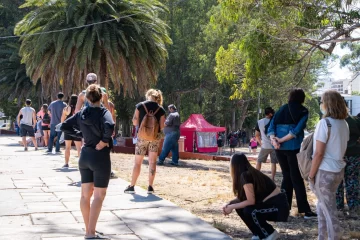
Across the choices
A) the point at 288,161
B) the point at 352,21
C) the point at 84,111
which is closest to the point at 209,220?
the point at 288,161

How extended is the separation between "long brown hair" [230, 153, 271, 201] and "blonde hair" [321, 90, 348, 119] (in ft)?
3.03

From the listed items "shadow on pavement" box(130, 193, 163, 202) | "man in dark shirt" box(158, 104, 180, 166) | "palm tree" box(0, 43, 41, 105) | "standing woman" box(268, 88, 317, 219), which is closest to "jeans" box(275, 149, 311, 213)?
"standing woman" box(268, 88, 317, 219)

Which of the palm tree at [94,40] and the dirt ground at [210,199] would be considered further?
the palm tree at [94,40]

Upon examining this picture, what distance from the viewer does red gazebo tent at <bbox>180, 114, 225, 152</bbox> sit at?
105 feet

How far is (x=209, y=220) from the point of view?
269 inches

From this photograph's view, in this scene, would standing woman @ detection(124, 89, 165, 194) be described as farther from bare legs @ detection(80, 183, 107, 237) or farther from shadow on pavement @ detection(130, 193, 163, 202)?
bare legs @ detection(80, 183, 107, 237)

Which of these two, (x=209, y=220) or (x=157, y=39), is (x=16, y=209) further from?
(x=157, y=39)

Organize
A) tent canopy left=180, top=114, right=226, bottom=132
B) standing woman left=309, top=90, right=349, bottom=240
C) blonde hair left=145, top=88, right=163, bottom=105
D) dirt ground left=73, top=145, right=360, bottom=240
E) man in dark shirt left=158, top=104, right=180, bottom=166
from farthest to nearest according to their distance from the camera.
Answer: tent canopy left=180, top=114, right=226, bottom=132, man in dark shirt left=158, top=104, right=180, bottom=166, blonde hair left=145, top=88, right=163, bottom=105, dirt ground left=73, top=145, right=360, bottom=240, standing woman left=309, top=90, right=349, bottom=240

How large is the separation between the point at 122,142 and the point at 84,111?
70.0 feet

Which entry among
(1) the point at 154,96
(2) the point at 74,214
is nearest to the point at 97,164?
(2) the point at 74,214

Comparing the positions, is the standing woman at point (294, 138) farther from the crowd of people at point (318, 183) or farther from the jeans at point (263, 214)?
the jeans at point (263, 214)

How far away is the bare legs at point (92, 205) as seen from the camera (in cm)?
561

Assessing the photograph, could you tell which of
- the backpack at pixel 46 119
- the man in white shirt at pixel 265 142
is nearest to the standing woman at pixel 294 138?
the man in white shirt at pixel 265 142

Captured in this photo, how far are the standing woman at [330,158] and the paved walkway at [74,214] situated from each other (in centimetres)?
115
